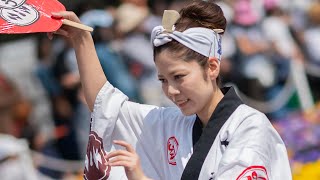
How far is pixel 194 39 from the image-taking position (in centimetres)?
304

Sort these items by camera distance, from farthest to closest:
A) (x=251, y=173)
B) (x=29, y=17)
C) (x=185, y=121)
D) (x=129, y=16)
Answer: (x=129, y=16)
(x=185, y=121)
(x=29, y=17)
(x=251, y=173)

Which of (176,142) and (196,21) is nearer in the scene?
(196,21)

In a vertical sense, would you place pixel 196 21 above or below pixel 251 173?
above

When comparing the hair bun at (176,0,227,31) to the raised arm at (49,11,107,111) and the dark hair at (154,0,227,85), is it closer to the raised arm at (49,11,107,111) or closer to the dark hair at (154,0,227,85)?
the dark hair at (154,0,227,85)

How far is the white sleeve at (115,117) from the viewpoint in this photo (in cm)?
335

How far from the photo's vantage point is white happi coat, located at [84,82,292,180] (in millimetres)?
2945

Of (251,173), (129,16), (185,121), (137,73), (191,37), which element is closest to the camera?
(251,173)

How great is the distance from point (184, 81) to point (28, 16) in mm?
634

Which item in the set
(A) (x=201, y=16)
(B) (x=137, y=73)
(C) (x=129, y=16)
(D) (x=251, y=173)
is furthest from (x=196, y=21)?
(C) (x=129, y=16)

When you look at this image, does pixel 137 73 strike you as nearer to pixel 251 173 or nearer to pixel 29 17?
pixel 29 17

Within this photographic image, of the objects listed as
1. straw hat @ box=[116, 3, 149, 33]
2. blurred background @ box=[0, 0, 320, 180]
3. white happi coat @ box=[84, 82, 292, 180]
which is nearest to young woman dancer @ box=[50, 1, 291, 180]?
white happi coat @ box=[84, 82, 292, 180]

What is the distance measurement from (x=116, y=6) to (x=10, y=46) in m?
0.96

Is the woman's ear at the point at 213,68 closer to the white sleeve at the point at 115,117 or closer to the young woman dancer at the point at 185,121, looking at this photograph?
the young woman dancer at the point at 185,121

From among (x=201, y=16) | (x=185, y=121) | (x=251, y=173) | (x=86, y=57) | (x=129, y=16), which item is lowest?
(x=251, y=173)
